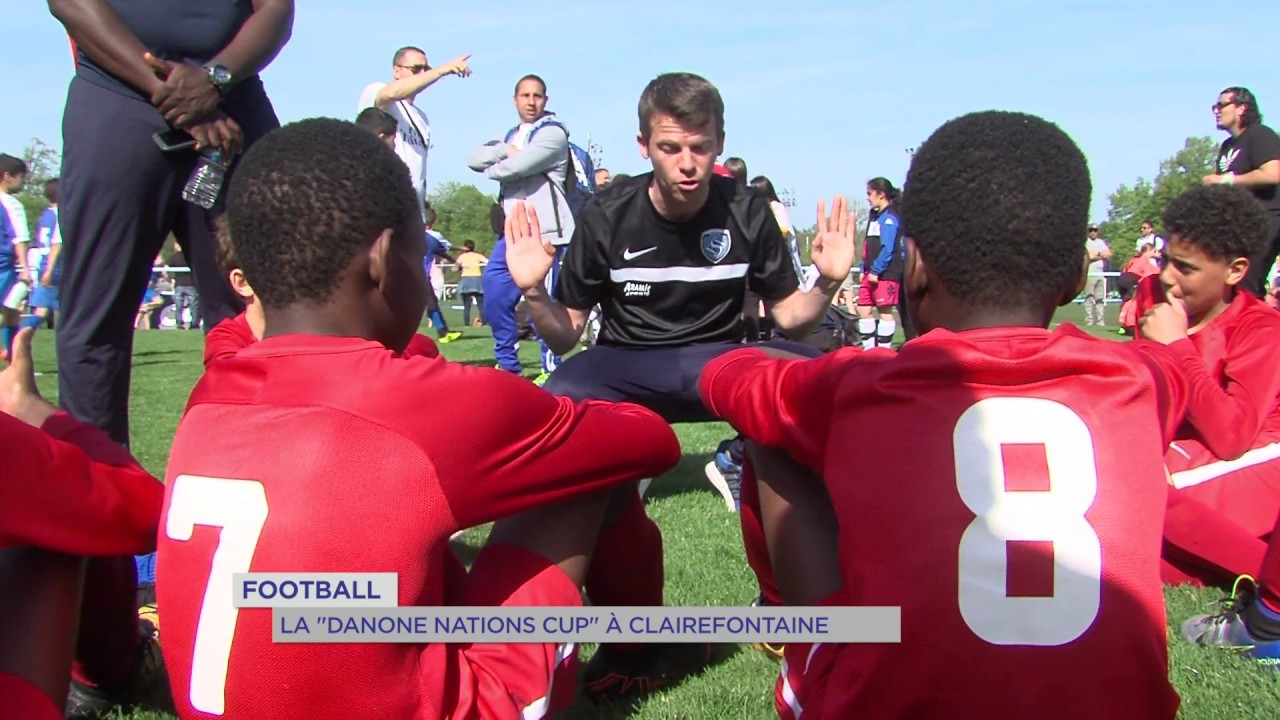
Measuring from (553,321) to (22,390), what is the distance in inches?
82.1

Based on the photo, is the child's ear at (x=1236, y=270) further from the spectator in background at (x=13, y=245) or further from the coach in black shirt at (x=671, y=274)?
the spectator in background at (x=13, y=245)

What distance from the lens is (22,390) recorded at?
243cm

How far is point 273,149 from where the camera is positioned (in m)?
2.12

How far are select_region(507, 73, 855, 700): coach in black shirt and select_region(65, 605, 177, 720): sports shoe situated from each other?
5.57ft

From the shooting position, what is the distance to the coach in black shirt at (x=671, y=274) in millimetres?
4184

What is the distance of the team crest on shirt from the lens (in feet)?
14.5

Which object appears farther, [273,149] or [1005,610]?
[273,149]

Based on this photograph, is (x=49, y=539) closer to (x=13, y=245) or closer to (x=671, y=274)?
(x=671, y=274)

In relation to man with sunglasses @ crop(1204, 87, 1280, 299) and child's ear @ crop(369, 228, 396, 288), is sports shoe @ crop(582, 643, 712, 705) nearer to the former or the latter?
child's ear @ crop(369, 228, 396, 288)

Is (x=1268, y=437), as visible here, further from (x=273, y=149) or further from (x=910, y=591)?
(x=273, y=149)

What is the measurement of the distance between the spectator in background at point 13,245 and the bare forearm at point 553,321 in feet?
34.0

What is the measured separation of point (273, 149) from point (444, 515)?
2.67 feet

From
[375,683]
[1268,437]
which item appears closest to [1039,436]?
[375,683]
